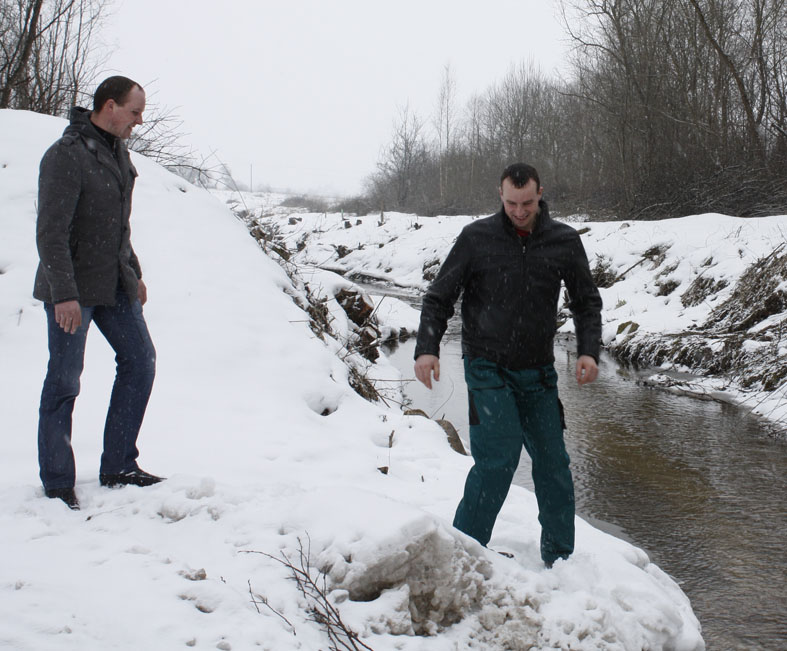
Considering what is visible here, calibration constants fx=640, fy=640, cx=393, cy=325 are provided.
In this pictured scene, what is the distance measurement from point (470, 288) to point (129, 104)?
1.71 metres

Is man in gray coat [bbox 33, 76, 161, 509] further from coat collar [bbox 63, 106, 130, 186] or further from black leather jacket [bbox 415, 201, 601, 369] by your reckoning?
black leather jacket [bbox 415, 201, 601, 369]

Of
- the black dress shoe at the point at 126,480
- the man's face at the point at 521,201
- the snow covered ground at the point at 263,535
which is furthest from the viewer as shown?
the black dress shoe at the point at 126,480

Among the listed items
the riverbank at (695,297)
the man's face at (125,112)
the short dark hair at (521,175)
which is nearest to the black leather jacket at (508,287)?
the short dark hair at (521,175)

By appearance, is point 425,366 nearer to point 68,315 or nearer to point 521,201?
point 521,201

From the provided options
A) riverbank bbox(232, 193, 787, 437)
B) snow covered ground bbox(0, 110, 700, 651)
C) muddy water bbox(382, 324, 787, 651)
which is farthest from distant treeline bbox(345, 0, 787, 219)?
snow covered ground bbox(0, 110, 700, 651)

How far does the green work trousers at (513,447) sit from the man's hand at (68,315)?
1654 mm

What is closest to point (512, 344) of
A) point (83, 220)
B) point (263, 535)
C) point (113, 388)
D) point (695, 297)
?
point (263, 535)

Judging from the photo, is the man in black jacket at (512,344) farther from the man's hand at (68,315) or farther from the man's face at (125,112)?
the man's face at (125,112)

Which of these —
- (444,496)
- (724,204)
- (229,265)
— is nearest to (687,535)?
(444,496)

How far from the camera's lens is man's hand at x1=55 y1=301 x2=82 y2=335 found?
2.59 meters

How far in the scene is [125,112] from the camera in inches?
111

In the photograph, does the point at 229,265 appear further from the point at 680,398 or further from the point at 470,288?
the point at 680,398

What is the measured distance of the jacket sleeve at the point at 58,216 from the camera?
260cm

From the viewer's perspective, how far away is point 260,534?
255cm
